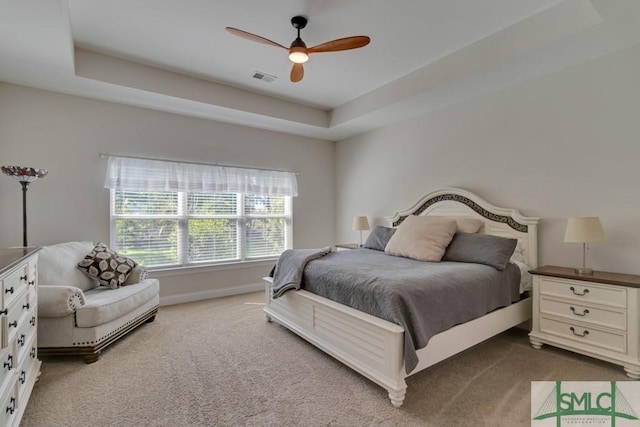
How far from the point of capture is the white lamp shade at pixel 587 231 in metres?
2.42

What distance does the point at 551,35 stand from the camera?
238 centimetres

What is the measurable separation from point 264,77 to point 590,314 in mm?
3815

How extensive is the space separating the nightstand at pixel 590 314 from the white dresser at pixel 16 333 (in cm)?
357

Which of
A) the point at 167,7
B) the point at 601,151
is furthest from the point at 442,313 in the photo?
the point at 167,7

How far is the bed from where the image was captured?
1910 millimetres

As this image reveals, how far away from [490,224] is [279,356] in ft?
8.49

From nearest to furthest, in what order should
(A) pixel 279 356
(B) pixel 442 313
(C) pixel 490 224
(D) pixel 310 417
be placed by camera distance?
(D) pixel 310 417
(B) pixel 442 313
(A) pixel 279 356
(C) pixel 490 224

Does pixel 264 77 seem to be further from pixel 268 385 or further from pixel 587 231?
pixel 587 231

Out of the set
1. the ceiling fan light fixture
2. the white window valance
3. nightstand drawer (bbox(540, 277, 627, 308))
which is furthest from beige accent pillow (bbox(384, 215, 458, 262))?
the white window valance

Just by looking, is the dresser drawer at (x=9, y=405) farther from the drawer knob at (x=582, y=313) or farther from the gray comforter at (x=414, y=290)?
the drawer knob at (x=582, y=313)

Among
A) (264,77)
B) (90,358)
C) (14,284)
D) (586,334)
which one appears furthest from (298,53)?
(586,334)

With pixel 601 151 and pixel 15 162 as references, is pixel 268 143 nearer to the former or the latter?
pixel 15 162

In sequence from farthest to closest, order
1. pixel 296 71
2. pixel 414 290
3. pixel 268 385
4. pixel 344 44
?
pixel 296 71, pixel 344 44, pixel 268 385, pixel 414 290

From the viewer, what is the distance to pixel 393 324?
1.92m
